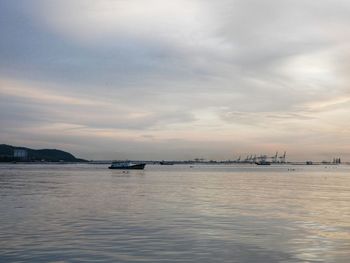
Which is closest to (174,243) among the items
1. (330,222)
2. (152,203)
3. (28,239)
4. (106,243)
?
(106,243)

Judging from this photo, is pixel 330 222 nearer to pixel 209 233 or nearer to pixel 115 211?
pixel 209 233

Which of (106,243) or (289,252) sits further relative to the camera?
(106,243)

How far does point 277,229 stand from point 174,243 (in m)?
8.83

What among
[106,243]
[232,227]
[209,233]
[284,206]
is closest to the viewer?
[106,243]

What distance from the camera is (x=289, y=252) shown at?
24.8m

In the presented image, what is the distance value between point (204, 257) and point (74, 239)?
8656 millimetres

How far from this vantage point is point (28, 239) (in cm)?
2775

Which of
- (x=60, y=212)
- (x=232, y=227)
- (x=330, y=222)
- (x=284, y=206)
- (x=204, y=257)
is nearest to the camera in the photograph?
(x=204, y=257)

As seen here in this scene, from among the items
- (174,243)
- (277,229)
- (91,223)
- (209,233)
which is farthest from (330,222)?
(91,223)

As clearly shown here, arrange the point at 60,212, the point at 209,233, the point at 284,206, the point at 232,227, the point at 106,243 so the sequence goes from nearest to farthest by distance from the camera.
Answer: the point at 106,243
the point at 209,233
the point at 232,227
the point at 60,212
the point at 284,206

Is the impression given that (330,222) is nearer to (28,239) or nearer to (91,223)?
(91,223)

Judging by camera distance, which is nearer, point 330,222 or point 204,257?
point 204,257

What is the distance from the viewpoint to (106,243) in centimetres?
2692

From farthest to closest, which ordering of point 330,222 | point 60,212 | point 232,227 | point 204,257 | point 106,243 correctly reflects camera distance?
point 60,212 → point 330,222 → point 232,227 → point 106,243 → point 204,257
